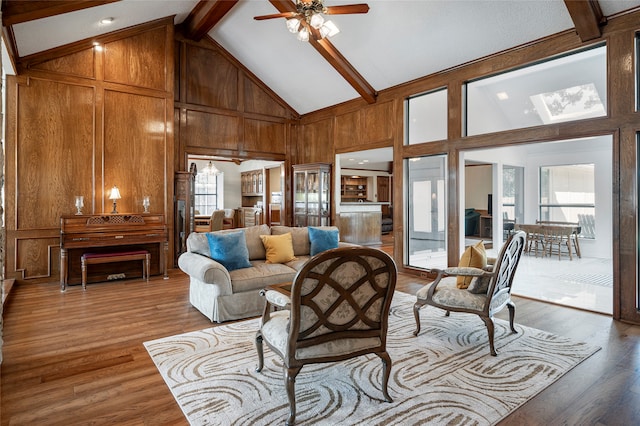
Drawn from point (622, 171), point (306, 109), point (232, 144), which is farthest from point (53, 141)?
point (622, 171)

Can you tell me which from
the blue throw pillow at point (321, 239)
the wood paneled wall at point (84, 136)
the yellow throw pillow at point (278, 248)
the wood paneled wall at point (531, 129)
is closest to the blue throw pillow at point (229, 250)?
the yellow throw pillow at point (278, 248)

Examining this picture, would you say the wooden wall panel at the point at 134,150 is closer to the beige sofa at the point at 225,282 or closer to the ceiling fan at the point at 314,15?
the beige sofa at the point at 225,282

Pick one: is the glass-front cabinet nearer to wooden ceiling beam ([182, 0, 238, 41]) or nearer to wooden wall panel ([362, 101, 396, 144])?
wooden wall panel ([362, 101, 396, 144])

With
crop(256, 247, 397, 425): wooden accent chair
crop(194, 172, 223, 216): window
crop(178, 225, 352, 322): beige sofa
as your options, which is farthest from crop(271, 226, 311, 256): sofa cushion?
crop(194, 172, 223, 216): window

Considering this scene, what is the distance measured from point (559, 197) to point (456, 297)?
6931 millimetres

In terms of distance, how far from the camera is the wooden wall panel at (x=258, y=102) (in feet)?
25.1

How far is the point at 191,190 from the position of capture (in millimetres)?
6699

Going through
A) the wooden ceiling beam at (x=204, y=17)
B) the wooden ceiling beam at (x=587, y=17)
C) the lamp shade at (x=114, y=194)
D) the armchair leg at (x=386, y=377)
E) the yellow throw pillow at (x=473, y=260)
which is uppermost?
the wooden ceiling beam at (x=204, y=17)

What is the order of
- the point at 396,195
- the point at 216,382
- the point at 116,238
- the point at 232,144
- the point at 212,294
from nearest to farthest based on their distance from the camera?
the point at 216,382 < the point at 212,294 < the point at 116,238 < the point at 396,195 < the point at 232,144

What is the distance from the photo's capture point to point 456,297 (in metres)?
3.18

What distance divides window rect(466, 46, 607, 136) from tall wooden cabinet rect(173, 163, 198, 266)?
4775mm

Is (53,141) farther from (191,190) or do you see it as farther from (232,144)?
(232,144)

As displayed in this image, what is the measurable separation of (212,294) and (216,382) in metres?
1.32

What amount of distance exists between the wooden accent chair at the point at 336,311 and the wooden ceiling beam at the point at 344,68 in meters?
4.45
